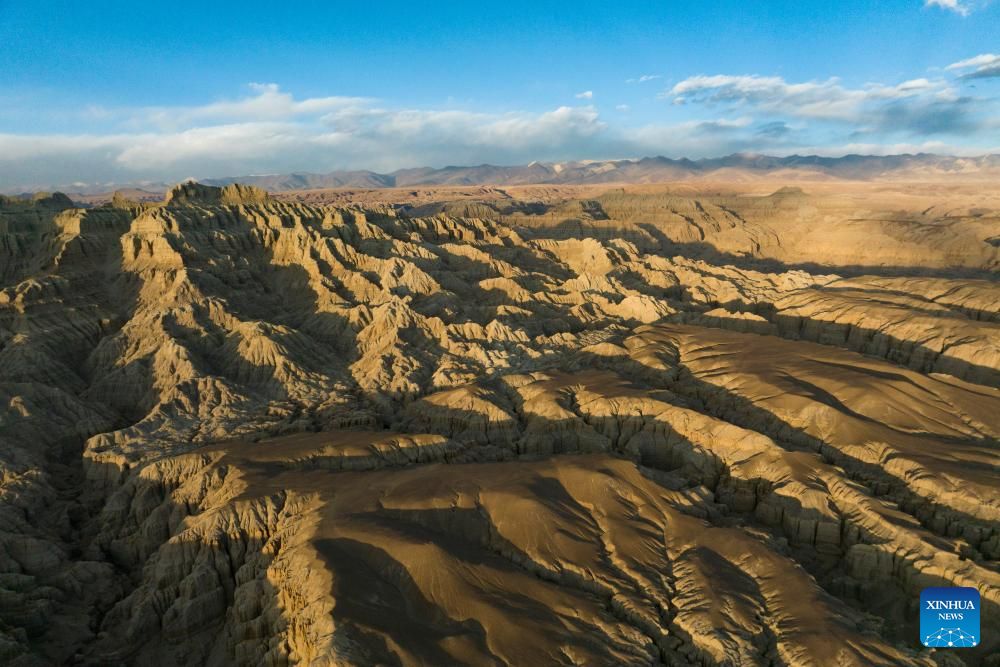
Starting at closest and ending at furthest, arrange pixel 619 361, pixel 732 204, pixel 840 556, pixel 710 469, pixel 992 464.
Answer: pixel 840 556, pixel 992 464, pixel 710 469, pixel 619 361, pixel 732 204

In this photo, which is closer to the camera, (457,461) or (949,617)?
(949,617)

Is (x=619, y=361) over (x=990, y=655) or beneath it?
over

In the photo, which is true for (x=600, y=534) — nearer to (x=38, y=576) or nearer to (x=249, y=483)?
(x=249, y=483)

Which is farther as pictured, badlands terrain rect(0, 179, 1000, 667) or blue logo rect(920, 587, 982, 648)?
blue logo rect(920, 587, 982, 648)

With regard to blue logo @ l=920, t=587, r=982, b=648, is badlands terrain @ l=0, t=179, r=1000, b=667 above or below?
above

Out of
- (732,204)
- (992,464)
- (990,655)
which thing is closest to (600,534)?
(990,655)
